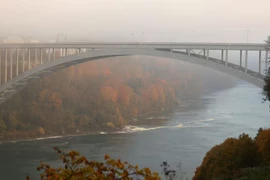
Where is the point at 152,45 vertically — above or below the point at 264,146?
above

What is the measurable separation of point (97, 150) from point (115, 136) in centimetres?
174

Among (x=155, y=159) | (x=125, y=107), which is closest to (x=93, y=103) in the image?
(x=125, y=107)

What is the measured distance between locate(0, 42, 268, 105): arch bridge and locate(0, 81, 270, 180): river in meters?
1.38

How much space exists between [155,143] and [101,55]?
1858mm

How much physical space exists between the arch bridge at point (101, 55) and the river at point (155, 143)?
54.5 inches

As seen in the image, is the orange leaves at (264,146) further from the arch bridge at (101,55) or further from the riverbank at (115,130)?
the riverbank at (115,130)

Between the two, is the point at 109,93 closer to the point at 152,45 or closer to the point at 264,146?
the point at 152,45

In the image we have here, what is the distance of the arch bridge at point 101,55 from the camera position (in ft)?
22.5

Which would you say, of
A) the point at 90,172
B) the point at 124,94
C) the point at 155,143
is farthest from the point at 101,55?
the point at 90,172

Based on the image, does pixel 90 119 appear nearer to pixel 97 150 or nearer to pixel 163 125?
pixel 163 125

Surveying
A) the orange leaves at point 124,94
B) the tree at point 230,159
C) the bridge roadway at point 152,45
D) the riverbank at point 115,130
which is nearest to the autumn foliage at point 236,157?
the tree at point 230,159

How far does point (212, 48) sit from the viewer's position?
7.16 meters

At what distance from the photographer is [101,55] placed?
8617 mm

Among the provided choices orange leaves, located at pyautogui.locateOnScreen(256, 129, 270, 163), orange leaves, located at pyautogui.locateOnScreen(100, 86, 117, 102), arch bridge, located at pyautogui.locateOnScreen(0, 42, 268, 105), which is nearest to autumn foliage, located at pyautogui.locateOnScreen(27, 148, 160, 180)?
orange leaves, located at pyautogui.locateOnScreen(256, 129, 270, 163)
